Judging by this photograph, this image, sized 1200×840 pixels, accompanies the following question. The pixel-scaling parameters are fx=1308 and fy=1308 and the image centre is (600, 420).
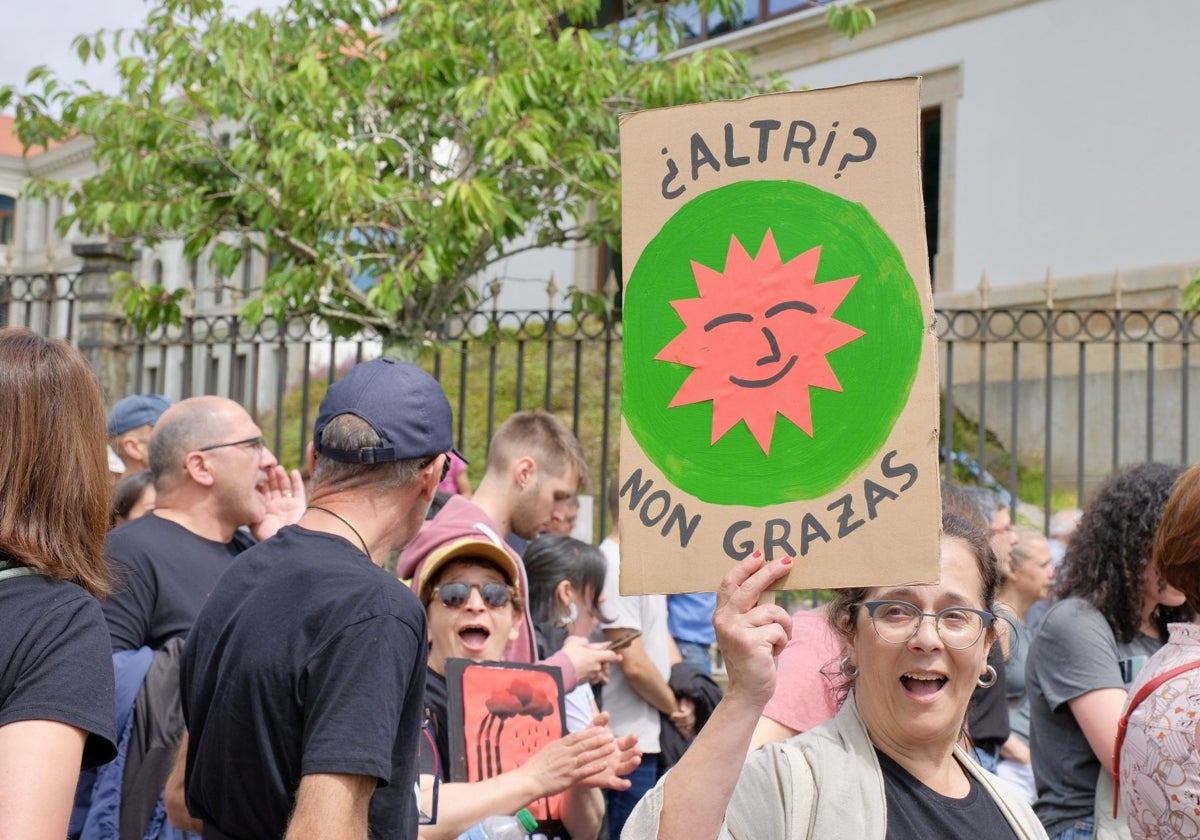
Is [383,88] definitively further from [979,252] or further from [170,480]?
[979,252]

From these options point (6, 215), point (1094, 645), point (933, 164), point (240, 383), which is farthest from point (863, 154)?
point (6, 215)

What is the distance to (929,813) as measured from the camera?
7.42 feet

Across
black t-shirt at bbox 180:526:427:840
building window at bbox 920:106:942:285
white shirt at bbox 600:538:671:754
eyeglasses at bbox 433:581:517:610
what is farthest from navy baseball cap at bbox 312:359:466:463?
building window at bbox 920:106:942:285

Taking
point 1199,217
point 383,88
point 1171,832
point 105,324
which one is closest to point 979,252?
point 1199,217

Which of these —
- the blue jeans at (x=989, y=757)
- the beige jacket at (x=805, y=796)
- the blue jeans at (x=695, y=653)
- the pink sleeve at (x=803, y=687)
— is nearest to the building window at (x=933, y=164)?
the blue jeans at (x=695, y=653)

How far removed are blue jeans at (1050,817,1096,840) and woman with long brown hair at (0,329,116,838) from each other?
2.47m

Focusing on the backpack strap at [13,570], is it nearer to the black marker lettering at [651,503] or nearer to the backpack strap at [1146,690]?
the black marker lettering at [651,503]

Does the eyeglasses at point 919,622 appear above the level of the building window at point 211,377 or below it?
below

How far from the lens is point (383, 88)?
26.1 ft

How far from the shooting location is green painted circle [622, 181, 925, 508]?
212cm

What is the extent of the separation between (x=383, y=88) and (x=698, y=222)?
6162 mm

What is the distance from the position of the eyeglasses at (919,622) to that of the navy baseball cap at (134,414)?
4.18 m

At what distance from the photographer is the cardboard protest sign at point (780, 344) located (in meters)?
2.10

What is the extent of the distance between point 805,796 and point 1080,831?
161 cm
